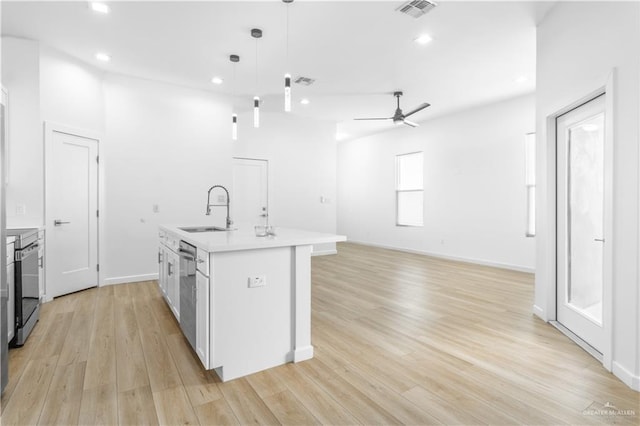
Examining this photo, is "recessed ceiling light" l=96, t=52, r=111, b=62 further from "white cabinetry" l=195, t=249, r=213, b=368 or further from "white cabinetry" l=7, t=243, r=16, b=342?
"white cabinetry" l=195, t=249, r=213, b=368

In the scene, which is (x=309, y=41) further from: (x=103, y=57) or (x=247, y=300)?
(x=247, y=300)

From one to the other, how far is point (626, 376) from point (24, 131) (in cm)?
594

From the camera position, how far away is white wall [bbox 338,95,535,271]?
6000 millimetres

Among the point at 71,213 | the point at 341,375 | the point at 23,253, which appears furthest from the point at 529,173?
the point at 71,213

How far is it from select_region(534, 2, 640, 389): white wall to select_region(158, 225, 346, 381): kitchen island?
1.90 metres

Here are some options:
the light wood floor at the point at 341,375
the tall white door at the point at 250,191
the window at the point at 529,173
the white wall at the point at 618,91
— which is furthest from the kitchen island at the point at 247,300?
the window at the point at 529,173

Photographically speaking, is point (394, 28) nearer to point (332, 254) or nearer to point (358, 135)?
point (332, 254)

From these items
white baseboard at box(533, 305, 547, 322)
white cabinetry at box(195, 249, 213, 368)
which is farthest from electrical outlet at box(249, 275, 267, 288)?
white baseboard at box(533, 305, 547, 322)

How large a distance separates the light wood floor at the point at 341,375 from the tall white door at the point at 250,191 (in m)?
3.23

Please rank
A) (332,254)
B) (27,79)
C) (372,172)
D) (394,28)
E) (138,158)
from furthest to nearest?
(372,172), (332,254), (138,158), (27,79), (394,28)

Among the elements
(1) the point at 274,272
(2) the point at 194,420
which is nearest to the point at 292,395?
(2) the point at 194,420

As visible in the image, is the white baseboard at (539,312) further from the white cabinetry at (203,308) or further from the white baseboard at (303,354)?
the white cabinetry at (203,308)

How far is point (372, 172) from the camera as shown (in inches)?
368

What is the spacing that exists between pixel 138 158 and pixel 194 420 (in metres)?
4.26
